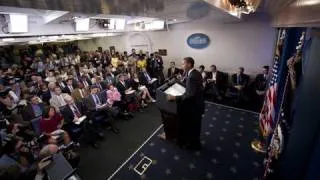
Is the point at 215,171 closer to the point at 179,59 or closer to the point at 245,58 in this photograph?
the point at 245,58

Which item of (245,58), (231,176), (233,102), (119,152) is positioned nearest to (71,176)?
(119,152)

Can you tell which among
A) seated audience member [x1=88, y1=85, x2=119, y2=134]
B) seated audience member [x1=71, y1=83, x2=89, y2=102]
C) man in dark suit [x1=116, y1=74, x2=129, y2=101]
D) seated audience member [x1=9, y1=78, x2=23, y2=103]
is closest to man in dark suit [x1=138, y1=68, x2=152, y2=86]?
man in dark suit [x1=116, y1=74, x2=129, y2=101]

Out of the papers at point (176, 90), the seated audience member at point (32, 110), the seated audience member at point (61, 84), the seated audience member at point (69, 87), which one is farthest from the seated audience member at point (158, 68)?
the seated audience member at point (32, 110)

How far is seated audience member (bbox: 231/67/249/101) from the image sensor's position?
6.30m

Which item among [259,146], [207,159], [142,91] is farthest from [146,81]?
[259,146]

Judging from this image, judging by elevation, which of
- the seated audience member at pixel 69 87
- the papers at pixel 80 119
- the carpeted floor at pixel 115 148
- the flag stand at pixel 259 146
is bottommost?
the carpeted floor at pixel 115 148

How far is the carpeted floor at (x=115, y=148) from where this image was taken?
3.62 metres

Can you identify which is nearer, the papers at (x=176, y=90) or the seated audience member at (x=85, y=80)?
the papers at (x=176, y=90)

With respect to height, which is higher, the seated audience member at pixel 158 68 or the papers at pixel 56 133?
the seated audience member at pixel 158 68

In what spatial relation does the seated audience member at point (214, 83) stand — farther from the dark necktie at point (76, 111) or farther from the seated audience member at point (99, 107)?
the dark necktie at point (76, 111)

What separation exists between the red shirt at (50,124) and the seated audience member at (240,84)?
5.36 metres

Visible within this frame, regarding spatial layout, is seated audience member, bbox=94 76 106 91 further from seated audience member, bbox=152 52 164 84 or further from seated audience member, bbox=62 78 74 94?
seated audience member, bbox=152 52 164 84

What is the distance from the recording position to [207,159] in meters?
3.76

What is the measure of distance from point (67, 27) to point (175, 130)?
14.6 feet
